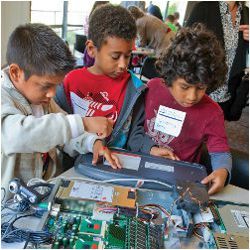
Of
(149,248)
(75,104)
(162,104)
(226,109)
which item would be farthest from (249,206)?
(226,109)

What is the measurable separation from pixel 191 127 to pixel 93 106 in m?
0.44

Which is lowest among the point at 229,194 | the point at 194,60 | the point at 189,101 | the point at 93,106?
the point at 229,194

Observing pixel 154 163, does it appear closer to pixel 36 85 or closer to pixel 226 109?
pixel 36 85

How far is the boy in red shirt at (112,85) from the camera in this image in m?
1.41

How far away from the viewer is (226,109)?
2.35m

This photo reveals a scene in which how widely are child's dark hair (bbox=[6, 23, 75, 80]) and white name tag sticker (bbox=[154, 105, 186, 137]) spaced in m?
0.53

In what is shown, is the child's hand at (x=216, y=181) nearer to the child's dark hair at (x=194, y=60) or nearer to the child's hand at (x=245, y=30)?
the child's dark hair at (x=194, y=60)

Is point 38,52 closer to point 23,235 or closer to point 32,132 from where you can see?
point 32,132

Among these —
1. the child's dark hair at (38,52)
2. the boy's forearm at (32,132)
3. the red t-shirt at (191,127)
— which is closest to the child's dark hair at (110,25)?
the red t-shirt at (191,127)

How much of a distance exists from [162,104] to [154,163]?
374mm

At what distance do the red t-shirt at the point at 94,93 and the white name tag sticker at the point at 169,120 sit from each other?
0.18 m

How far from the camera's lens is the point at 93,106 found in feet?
4.81

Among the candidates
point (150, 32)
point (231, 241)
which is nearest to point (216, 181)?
point (231, 241)

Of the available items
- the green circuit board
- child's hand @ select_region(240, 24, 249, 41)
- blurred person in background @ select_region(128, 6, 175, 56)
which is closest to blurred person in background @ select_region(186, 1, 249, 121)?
child's hand @ select_region(240, 24, 249, 41)
